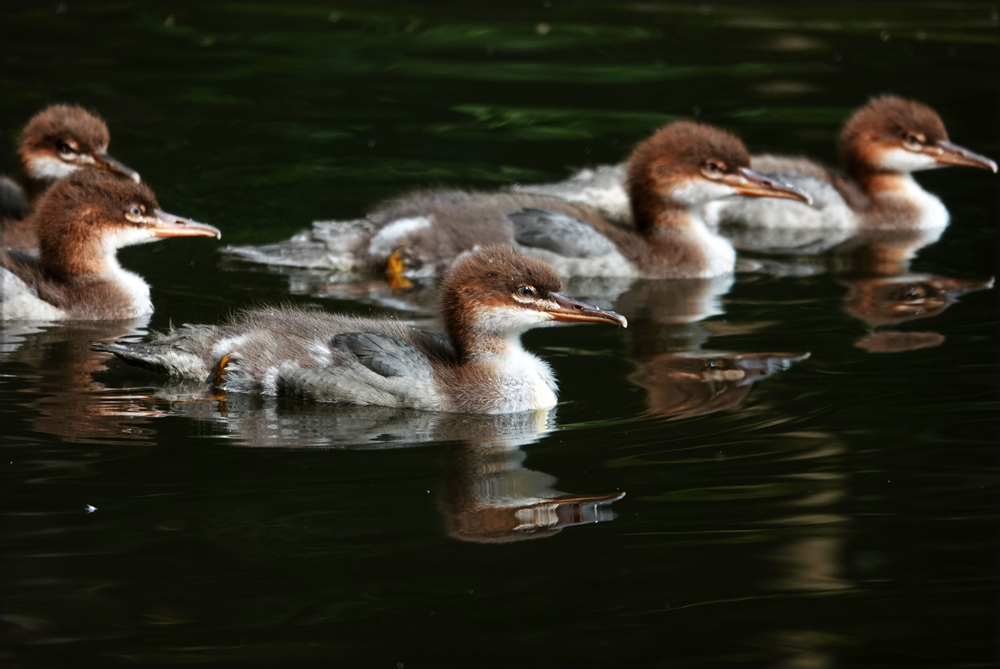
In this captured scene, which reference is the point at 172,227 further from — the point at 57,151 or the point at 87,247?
the point at 57,151

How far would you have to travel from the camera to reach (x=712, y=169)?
9688mm

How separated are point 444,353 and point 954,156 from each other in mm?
5774

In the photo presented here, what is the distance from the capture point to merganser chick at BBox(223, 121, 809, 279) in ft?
30.8

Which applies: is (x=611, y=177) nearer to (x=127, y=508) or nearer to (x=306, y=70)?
(x=306, y=70)

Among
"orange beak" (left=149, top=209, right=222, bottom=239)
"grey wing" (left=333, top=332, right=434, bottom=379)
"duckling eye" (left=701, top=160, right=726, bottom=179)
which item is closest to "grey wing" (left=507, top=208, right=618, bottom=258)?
"duckling eye" (left=701, top=160, right=726, bottom=179)

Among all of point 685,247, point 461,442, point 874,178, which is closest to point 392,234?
point 685,247

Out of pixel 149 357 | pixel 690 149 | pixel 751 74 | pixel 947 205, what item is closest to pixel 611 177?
pixel 690 149

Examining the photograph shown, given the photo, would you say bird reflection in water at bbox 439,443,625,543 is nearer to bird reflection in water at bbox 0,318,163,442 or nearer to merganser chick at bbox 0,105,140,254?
bird reflection in water at bbox 0,318,163,442

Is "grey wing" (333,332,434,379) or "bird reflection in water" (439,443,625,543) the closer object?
"bird reflection in water" (439,443,625,543)

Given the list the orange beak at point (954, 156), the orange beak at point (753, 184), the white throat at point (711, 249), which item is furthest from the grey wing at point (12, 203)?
the orange beak at point (954, 156)

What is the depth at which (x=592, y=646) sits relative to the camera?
4.52m

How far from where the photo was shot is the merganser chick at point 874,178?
36.3ft

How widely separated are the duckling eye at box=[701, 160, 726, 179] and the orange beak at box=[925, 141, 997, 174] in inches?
91.2

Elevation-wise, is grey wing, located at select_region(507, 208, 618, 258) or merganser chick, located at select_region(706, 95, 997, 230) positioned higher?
merganser chick, located at select_region(706, 95, 997, 230)
